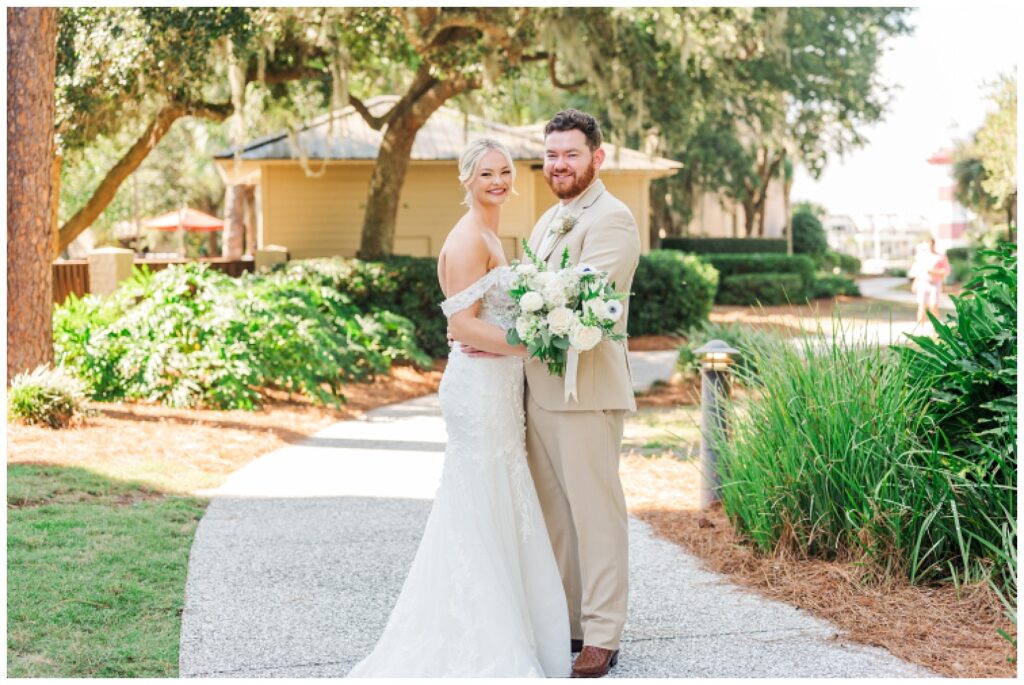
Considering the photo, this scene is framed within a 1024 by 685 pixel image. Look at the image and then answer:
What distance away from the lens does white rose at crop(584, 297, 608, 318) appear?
448cm

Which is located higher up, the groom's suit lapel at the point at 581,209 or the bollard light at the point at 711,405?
the groom's suit lapel at the point at 581,209

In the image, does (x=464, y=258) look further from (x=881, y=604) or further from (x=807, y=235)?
(x=807, y=235)

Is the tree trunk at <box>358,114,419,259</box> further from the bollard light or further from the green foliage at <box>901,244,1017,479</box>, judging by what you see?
the green foliage at <box>901,244,1017,479</box>

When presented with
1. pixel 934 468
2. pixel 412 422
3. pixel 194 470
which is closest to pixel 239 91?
pixel 412 422

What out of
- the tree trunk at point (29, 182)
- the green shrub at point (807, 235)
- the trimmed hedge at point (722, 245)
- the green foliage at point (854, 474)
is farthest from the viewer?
the green shrub at point (807, 235)

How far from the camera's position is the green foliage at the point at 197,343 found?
12.0m

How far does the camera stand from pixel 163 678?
4.71m

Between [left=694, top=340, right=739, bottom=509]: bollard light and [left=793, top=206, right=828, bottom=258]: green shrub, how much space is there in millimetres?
40904

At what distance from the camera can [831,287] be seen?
117 feet

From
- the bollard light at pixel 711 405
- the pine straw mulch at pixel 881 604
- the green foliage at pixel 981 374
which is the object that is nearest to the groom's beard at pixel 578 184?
the pine straw mulch at pixel 881 604

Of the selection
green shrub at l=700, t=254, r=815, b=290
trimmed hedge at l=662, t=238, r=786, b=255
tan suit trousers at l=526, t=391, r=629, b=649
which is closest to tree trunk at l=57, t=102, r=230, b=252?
tan suit trousers at l=526, t=391, r=629, b=649

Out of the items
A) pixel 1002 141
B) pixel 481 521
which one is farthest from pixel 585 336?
pixel 1002 141

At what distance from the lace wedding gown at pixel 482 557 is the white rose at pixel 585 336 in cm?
42

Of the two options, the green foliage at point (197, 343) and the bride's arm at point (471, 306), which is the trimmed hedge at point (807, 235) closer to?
the green foliage at point (197, 343)
